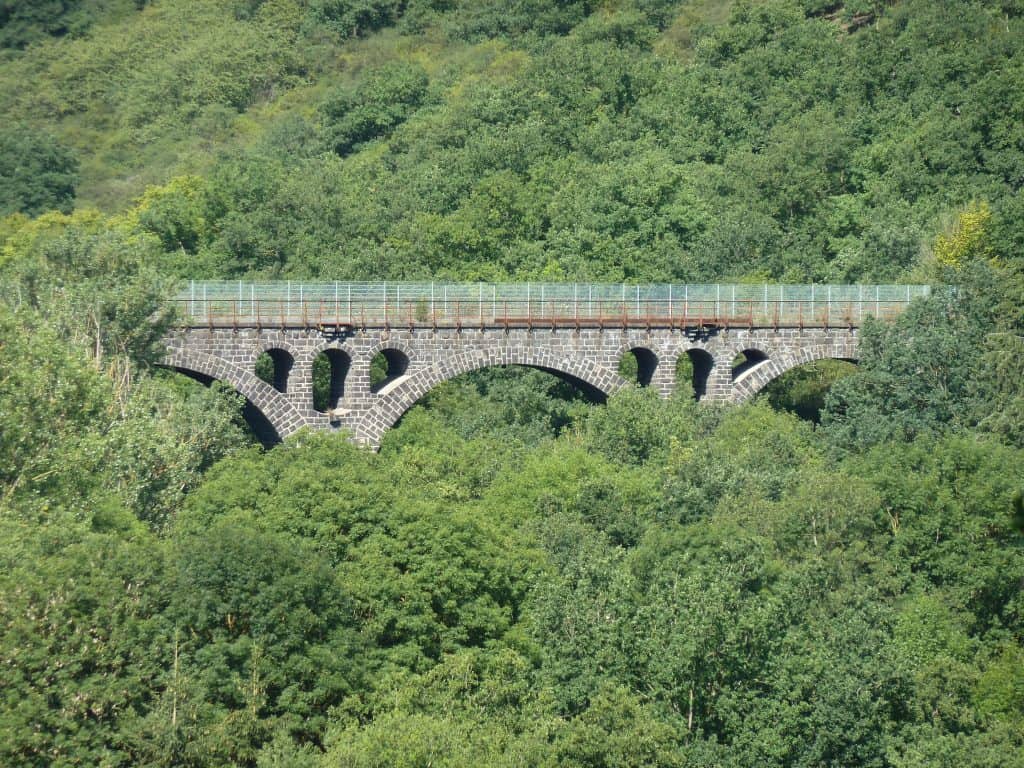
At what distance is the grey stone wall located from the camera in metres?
80.5

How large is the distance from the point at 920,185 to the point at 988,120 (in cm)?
502

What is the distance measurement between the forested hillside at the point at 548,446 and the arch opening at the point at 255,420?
4.89ft

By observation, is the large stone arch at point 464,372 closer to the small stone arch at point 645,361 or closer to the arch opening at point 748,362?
the small stone arch at point 645,361

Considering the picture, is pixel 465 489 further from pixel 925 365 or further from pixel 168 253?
pixel 168 253

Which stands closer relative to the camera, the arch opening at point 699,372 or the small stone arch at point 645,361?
the small stone arch at point 645,361

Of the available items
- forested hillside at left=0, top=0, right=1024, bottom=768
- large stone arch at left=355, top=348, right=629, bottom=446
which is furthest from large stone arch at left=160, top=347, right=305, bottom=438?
large stone arch at left=355, top=348, right=629, bottom=446

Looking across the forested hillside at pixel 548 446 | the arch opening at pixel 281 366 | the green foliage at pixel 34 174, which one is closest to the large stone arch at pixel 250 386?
the arch opening at pixel 281 366

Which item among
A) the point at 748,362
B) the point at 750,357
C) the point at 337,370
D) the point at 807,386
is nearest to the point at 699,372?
the point at 750,357

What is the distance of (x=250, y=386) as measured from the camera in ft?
263

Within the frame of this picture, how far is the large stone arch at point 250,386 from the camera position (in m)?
80.2

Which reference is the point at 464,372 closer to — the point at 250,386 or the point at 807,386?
the point at 250,386

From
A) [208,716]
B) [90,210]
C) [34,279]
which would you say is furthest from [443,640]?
[90,210]

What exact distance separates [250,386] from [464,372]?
884 centimetres

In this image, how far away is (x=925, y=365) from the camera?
3083 inches
